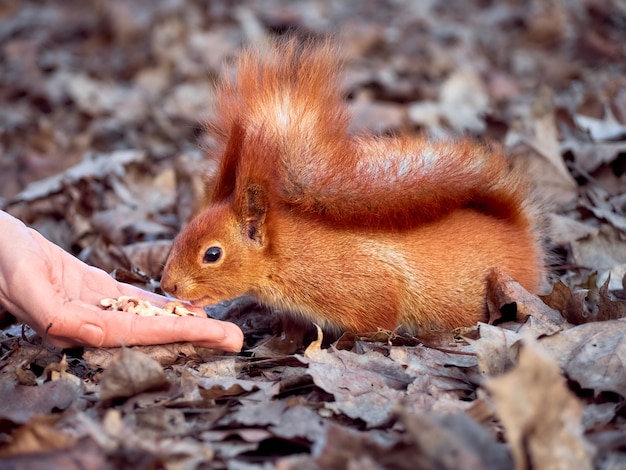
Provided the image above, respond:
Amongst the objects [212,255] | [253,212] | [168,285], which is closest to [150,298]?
[168,285]

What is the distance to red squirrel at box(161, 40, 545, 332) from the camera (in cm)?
297

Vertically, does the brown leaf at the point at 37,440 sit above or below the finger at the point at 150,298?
above

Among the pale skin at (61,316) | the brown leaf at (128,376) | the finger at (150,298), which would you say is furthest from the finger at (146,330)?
the finger at (150,298)

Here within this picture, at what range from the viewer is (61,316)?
2482 mm

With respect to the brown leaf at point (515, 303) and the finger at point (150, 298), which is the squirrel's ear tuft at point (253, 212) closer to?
the finger at point (150, 298)

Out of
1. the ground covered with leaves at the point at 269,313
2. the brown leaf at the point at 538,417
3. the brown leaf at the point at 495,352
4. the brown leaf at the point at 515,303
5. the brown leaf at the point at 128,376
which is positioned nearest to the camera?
the brown leaf at the point at 538,417

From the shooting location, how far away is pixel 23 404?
2.39 metres

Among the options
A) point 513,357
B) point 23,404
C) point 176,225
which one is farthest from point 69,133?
point 513,357

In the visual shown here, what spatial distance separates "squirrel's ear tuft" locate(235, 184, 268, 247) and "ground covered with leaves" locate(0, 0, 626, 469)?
0.48 m

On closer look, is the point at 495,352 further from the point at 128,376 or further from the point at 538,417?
the point at 128,376

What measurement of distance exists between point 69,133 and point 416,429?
5949mm

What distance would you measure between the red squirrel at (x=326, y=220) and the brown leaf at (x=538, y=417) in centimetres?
132

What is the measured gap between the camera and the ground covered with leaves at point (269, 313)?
1.88 meters

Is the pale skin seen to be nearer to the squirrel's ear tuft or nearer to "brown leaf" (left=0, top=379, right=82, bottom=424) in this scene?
"brown leaf" (left=0, top=379, right=82, bottom=424)
